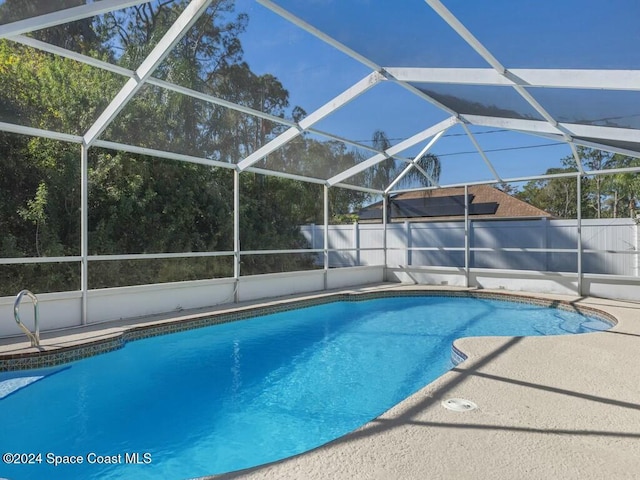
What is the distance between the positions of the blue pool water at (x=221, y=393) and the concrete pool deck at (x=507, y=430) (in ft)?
A: 2.97

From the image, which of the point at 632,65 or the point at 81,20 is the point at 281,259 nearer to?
the point at 81,20

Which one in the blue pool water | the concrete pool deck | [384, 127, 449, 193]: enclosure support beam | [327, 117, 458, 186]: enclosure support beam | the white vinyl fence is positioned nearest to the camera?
the concrete pool deck

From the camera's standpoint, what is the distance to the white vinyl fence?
9602mm

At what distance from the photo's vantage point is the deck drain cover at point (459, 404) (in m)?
2.84

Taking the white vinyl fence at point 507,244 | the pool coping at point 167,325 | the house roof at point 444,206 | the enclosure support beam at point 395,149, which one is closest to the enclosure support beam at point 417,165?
the enclosure support beam at point 395,149

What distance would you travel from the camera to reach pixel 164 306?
696 centimetres

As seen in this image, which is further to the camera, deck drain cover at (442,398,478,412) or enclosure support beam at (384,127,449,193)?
enclosure support beam at (384,127,449,193)

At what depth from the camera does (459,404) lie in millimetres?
2908

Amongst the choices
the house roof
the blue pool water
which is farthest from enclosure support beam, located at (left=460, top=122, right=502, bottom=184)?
the blue pool water

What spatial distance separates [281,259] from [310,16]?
1039cm

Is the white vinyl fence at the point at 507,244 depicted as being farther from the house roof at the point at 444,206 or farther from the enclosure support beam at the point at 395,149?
the enclosure support beam at the point at 395,149

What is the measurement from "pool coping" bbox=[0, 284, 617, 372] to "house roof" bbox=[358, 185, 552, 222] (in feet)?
11.8

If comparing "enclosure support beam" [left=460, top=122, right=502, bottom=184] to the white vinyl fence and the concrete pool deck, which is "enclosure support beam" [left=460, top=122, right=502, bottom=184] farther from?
the concrete pool deck

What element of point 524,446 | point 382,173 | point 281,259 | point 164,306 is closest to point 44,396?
point 164,306
